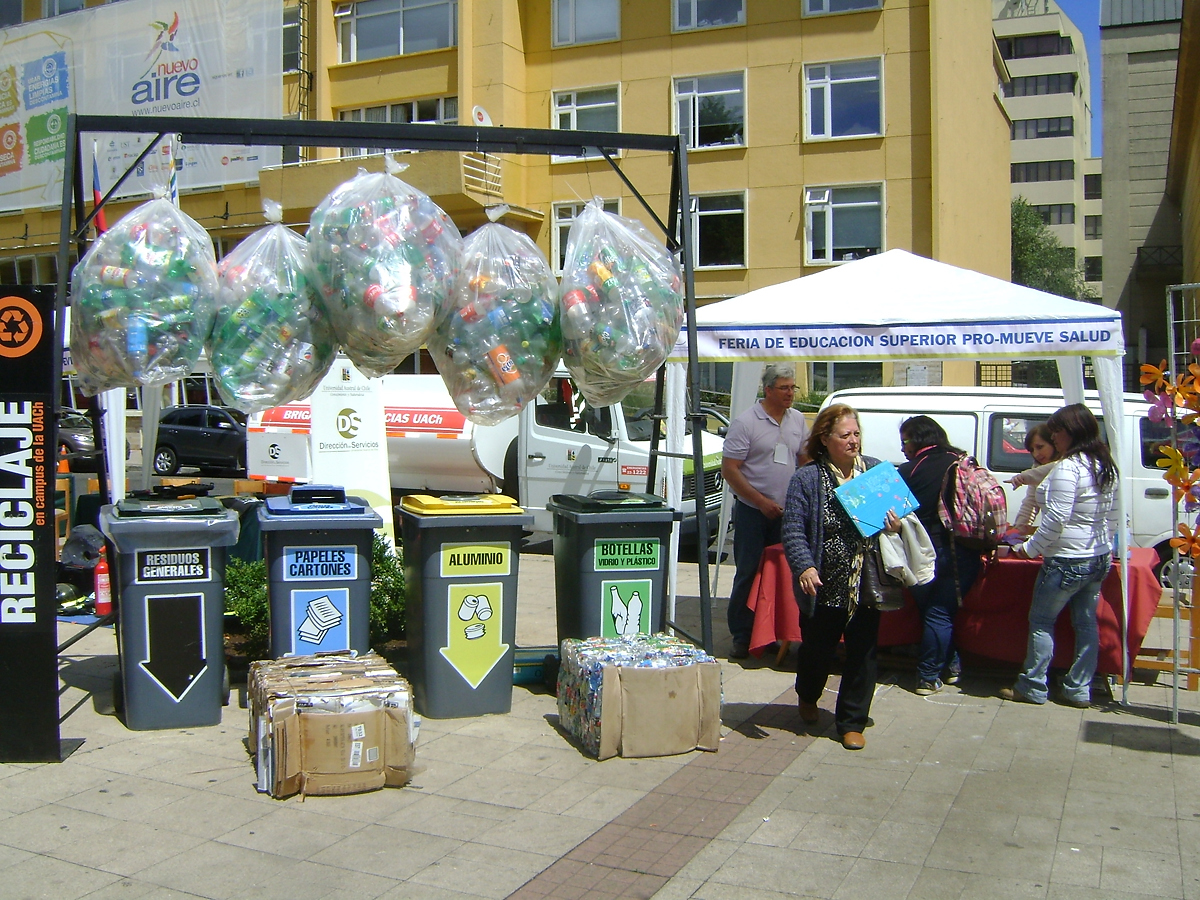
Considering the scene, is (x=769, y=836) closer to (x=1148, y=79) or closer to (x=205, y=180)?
(x=205, y=180)

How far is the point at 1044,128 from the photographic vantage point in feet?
211

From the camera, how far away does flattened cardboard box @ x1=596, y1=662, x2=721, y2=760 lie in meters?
5.25

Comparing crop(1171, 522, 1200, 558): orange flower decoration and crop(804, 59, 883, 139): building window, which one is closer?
crop(1171, 522, 1200, 558): orange flower decoration

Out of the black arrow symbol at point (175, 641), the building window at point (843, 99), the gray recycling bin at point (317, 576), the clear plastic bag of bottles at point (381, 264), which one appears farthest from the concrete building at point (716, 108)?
the black arrow symbol at point (175, 641)

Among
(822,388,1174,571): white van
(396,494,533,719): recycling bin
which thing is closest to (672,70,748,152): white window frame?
(822,388,1174,571): white van

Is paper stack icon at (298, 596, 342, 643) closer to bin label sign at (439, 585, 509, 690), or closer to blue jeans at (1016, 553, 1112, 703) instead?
bin label sign at (439, 585, 509, 690)

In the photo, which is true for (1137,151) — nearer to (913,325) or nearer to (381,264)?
(913,325)

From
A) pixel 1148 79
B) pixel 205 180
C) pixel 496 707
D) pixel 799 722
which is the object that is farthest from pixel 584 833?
pixel 1148 79

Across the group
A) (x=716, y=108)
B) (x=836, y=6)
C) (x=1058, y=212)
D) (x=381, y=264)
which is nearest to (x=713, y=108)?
(x=716, y=108)

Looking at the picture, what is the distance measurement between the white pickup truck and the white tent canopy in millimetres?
3691

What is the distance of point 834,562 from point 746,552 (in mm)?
2070

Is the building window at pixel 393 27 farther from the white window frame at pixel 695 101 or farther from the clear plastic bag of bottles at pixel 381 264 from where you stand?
the clear plastic bag of bottles at pixel 381 264

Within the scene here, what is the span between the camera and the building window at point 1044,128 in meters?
63.9

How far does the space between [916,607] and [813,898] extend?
134 inches
